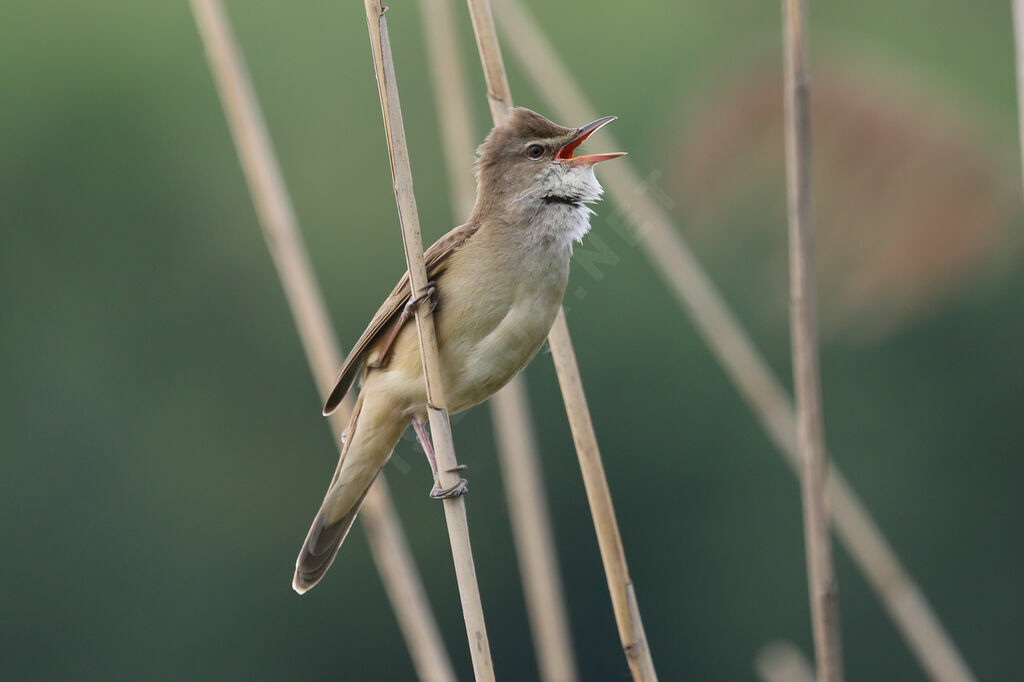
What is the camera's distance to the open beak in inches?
112

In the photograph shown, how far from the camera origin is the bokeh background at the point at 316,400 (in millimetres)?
10875

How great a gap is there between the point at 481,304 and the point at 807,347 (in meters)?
0.70

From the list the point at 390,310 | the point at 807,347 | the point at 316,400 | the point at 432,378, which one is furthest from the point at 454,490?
the point at 316,400

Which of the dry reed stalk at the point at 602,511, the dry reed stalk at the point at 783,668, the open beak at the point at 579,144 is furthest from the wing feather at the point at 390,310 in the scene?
the dry reed stalk at the point at 783,668

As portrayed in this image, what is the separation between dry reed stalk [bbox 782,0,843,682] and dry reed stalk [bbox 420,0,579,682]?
2.36ft

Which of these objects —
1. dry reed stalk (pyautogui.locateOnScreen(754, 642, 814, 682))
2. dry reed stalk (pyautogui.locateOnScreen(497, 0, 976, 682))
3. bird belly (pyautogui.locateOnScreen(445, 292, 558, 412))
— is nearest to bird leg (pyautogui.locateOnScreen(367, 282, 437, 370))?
bird belly (pyautogui.locateOnScreen(445, 292, 558, 412))

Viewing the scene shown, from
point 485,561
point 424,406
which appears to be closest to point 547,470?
point 485,561

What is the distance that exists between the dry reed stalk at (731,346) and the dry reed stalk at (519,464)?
20cm

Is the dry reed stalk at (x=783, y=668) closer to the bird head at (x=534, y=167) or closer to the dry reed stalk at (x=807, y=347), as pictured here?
the dry reed stalk at (x=807, y=347)

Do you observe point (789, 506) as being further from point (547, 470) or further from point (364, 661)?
point (364, 661)

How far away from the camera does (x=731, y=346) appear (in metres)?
3.19

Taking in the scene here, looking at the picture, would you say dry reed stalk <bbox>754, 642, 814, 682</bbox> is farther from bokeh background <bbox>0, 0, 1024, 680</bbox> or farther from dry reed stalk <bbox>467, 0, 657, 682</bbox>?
bokeh background <bbox>0, 0, 1024, 680</bbox>

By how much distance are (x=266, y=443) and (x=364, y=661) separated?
2208 mm

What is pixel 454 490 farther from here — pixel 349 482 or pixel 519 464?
pixel 519 464
